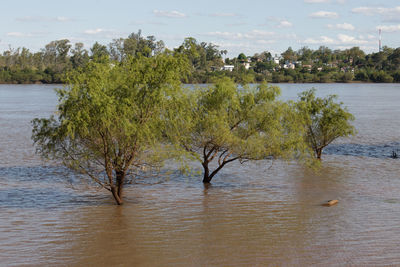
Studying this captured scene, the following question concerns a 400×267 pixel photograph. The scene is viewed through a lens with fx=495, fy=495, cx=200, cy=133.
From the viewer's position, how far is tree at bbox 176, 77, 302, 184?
74.4 ft

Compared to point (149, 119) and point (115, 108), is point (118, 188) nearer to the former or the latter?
point (149, 119)

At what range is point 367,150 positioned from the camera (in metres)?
37.4

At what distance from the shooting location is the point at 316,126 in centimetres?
3162

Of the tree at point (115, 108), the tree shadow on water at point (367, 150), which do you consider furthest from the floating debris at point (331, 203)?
the tree shadow on water at point (367, 150)

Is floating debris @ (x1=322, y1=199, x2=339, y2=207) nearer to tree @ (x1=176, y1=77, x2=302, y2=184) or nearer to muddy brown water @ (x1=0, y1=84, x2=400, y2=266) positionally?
muddy brown water @ (x1=0, y1=84, x2=400, y2=266)

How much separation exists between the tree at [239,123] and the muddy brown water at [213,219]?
223 cm

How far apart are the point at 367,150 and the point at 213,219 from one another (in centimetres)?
2194

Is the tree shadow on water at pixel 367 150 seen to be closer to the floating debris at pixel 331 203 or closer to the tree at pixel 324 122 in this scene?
the tree at pixel 324 122

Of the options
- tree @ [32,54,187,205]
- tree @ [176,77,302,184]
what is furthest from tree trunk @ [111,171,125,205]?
tree @ [176,77,302,184]

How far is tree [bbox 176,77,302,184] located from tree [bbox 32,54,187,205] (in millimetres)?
3578

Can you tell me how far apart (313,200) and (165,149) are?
285 inches

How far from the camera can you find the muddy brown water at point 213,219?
15.2 meters

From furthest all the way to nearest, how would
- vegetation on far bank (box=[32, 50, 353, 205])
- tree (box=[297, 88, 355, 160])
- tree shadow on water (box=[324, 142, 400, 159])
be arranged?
1. tree shadow on water (box=[324, 142, 400, 159])
2. tree (box=[297, 88, 355, 160])
3. vegetation on far bank (box=[32, 50, 353, 205])

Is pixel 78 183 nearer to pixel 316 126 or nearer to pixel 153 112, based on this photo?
pixel 153 112
